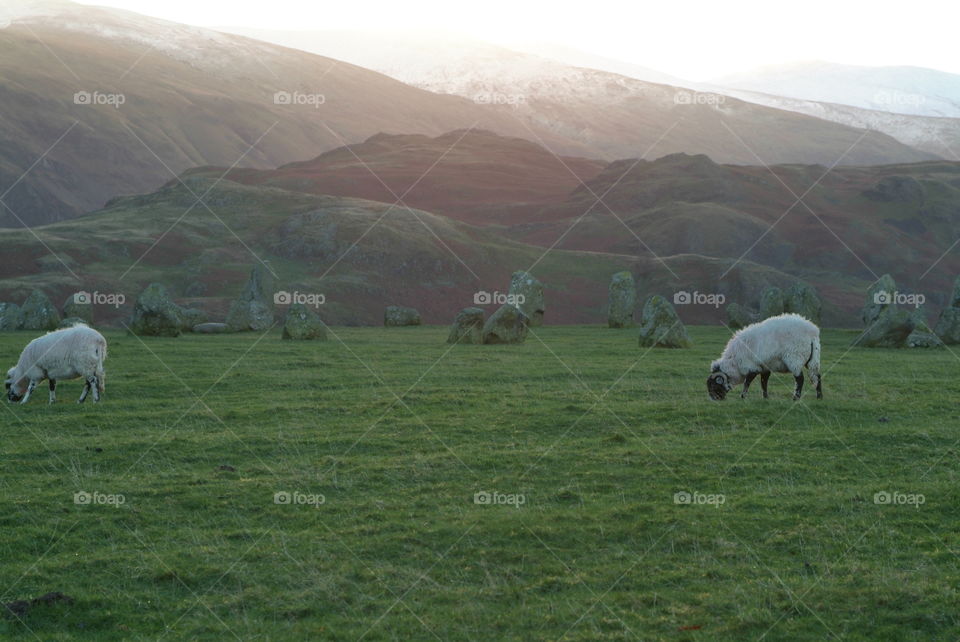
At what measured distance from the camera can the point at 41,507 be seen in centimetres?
1568

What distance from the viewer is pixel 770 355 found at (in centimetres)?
2444

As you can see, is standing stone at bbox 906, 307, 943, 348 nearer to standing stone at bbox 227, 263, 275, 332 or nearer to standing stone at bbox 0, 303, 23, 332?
standing stone at bbox 227, 263, 275, 332

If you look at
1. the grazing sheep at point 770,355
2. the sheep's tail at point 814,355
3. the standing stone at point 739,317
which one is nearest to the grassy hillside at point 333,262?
the standing stone at point 739,317

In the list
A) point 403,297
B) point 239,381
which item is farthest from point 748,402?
point 403,297

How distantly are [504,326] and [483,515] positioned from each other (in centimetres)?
2901

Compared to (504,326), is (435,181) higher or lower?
lower

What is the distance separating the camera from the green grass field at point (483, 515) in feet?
38.8

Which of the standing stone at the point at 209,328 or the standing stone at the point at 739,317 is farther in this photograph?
the standing stone at the point at 739,317

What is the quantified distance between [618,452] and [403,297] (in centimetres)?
6292

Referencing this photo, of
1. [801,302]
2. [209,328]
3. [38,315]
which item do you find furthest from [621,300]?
[38,315]

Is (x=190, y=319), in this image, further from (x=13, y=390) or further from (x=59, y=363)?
(x=59, y=363)

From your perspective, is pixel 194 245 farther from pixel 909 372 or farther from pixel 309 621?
pixel 309 621

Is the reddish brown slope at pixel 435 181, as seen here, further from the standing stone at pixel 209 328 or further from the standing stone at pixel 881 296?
the standing stone at pixel 209 328

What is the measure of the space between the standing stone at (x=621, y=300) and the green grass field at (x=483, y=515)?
2880 centimetres
